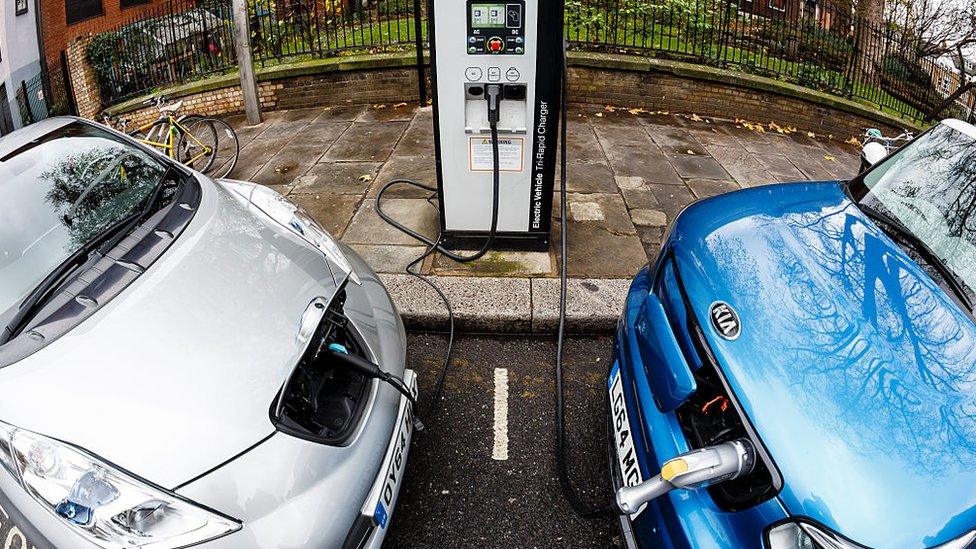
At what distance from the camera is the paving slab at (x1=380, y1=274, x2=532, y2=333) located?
3705 mm

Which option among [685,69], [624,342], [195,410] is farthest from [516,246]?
[685,69]

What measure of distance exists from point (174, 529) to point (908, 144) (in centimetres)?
338

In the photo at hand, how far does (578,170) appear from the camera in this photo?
5996 millimetres

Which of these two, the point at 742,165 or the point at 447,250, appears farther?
the point at 742,165

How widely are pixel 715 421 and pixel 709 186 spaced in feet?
14.6

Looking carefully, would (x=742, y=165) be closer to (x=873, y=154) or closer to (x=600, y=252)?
(x=600, y=252)

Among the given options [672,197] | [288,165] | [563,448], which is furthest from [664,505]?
[288,165]

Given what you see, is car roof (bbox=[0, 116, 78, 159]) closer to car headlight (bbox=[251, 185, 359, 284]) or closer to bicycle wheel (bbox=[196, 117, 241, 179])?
car headlight (bbox=[251, 185, 359, 284])

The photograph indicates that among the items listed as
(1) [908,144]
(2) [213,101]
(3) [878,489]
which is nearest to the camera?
(3) [878,489]

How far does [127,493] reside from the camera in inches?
63.2

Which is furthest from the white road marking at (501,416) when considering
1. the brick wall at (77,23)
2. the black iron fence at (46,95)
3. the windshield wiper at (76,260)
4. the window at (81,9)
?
the window at (81,9)

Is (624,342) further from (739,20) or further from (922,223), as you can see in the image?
(739,20)

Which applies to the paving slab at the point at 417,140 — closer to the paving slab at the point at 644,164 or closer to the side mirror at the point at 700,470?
the paving slab at the point at 644,164

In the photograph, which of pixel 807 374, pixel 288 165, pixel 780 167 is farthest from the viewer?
pixel 780 167
